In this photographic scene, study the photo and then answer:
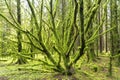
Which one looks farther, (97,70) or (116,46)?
(116,46)

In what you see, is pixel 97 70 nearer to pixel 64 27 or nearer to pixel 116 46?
pixel 64 27

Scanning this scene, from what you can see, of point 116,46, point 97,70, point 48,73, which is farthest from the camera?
point 116,46

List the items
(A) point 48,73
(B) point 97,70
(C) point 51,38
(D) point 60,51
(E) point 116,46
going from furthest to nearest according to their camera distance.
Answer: (E) point 116,46 < (B) point 97,70 < (C) point 51,38 < (A) point 48,73 < (D) point 60,51

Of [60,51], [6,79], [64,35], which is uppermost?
[64,35]

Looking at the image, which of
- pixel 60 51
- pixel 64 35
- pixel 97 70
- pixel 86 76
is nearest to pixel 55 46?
pixel 60 51

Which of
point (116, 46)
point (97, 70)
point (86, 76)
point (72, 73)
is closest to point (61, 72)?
point (72, 73)

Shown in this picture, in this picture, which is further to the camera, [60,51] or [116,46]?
[116,46]

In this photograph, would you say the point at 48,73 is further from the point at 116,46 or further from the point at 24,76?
the point at 116,46

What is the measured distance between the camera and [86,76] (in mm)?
11789

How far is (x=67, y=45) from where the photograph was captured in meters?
12.0

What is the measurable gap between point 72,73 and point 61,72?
560mm

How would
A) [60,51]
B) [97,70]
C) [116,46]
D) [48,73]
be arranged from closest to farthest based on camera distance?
[60,51] → [48,73] → [97,70] → [116,46]

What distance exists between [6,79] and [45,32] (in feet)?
12.0

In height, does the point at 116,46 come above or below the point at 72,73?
above
